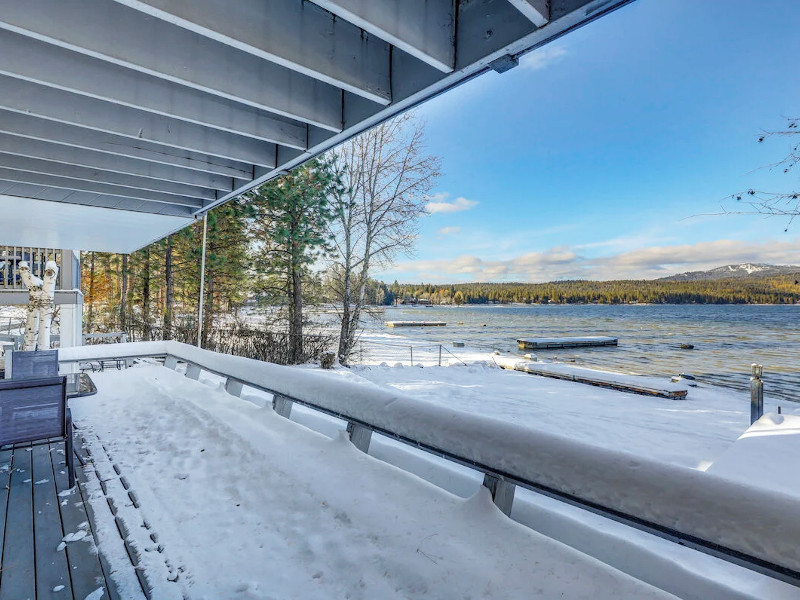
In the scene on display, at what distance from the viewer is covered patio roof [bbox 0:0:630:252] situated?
1.87 meters

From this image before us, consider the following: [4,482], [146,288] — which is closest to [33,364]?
[4,482]

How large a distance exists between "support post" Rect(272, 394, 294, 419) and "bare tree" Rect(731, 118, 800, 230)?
4.48 m

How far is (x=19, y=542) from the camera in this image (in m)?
2.15

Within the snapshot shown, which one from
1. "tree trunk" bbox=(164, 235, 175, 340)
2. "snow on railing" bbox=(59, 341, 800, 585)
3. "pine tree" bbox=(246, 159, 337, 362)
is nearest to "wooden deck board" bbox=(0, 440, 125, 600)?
"snow on railing" bbox=(59, 341, 800, 585)

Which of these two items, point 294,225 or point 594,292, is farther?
point 594,292

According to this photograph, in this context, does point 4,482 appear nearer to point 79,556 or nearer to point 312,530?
point 79,556

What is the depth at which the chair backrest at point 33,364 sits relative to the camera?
4.70m

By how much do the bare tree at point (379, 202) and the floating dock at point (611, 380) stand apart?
7758 millimetres

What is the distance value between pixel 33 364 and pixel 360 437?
4.39m

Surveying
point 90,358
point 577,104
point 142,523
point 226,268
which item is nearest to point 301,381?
point 142,523

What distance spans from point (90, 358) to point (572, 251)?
67885mm

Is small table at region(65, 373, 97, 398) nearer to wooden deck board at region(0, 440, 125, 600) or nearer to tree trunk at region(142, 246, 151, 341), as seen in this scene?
wooden deck board at region(0, 440, 125, 600)

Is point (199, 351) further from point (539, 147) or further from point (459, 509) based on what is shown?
point (539, 147)

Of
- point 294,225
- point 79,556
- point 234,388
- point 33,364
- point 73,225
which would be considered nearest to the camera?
point 79,556
